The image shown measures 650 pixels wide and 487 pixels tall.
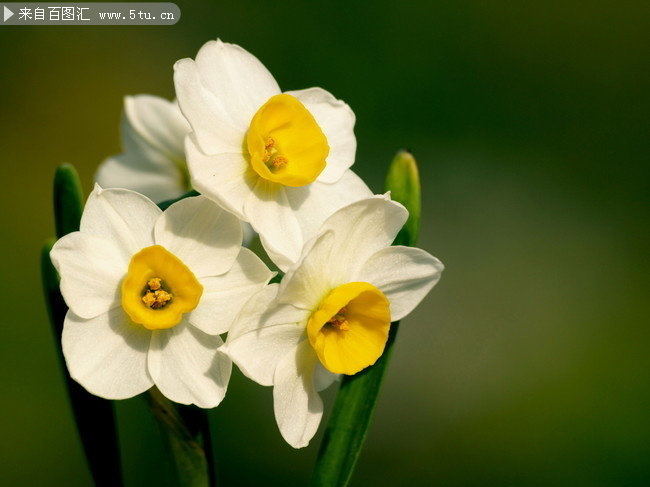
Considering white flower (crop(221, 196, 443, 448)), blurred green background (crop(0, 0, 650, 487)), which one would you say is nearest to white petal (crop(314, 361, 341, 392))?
white flower (crop(221, 196, 443, 448))

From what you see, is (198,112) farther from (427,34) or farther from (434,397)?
(427,34)

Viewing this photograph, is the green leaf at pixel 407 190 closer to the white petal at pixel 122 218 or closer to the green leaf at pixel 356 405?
the green leaf at pixel 356 405

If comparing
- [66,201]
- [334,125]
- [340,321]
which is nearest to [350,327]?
[340,321]

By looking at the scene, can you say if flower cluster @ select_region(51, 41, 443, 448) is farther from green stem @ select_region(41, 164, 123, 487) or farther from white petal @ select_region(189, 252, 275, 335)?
Result: green stem @ select_region(41, 164, 123, 487)

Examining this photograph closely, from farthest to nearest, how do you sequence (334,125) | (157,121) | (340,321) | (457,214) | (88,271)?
1. (457,214)
2. (157,121)
3. (334,125)
4. (340,321)
5. (88,271)

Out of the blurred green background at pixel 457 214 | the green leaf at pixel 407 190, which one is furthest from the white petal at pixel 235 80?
the blurred green background at pixel 457 214

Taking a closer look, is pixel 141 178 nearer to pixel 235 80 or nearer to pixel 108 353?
pixel 235 80
